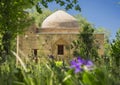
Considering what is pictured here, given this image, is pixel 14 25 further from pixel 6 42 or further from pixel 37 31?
pixel 37 31

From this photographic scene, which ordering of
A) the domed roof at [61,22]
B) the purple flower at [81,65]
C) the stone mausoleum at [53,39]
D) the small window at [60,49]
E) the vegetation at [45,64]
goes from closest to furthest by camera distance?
the vegetation at [45,64] → the purple flower at [81,65] → the stone mausoleum at [53,39] → the small window at [60,49] → the domed roof at [61,22]

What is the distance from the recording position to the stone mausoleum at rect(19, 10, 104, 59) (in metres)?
40.8

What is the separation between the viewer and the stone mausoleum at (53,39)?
40.8 meters

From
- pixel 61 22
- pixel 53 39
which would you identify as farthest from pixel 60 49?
pixel 61 22

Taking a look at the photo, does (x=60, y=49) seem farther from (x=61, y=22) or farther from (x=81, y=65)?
(x=81, y=65)

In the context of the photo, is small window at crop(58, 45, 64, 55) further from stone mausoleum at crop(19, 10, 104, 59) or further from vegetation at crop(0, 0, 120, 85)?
vegetation at crop(0, 0, 120, 85)

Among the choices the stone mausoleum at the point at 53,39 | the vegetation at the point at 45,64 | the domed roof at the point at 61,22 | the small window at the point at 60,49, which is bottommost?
the small window at the point at 60,49

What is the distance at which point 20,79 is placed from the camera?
1346 millimetres

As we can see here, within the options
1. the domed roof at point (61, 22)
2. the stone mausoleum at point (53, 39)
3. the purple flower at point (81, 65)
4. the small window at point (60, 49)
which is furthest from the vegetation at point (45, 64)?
the domed roof at point (61, 22)

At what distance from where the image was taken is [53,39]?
4156 cm

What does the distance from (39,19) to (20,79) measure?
194 ft

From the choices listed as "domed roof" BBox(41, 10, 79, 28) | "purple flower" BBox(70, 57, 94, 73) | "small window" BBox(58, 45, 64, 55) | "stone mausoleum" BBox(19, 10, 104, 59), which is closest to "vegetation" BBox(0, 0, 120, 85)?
"purple flower" BBox(70, 57, 94, 73)

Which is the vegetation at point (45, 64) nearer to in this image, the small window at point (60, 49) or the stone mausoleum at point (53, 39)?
the stone mausoleum at point (53, 39)

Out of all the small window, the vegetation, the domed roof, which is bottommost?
the small window
